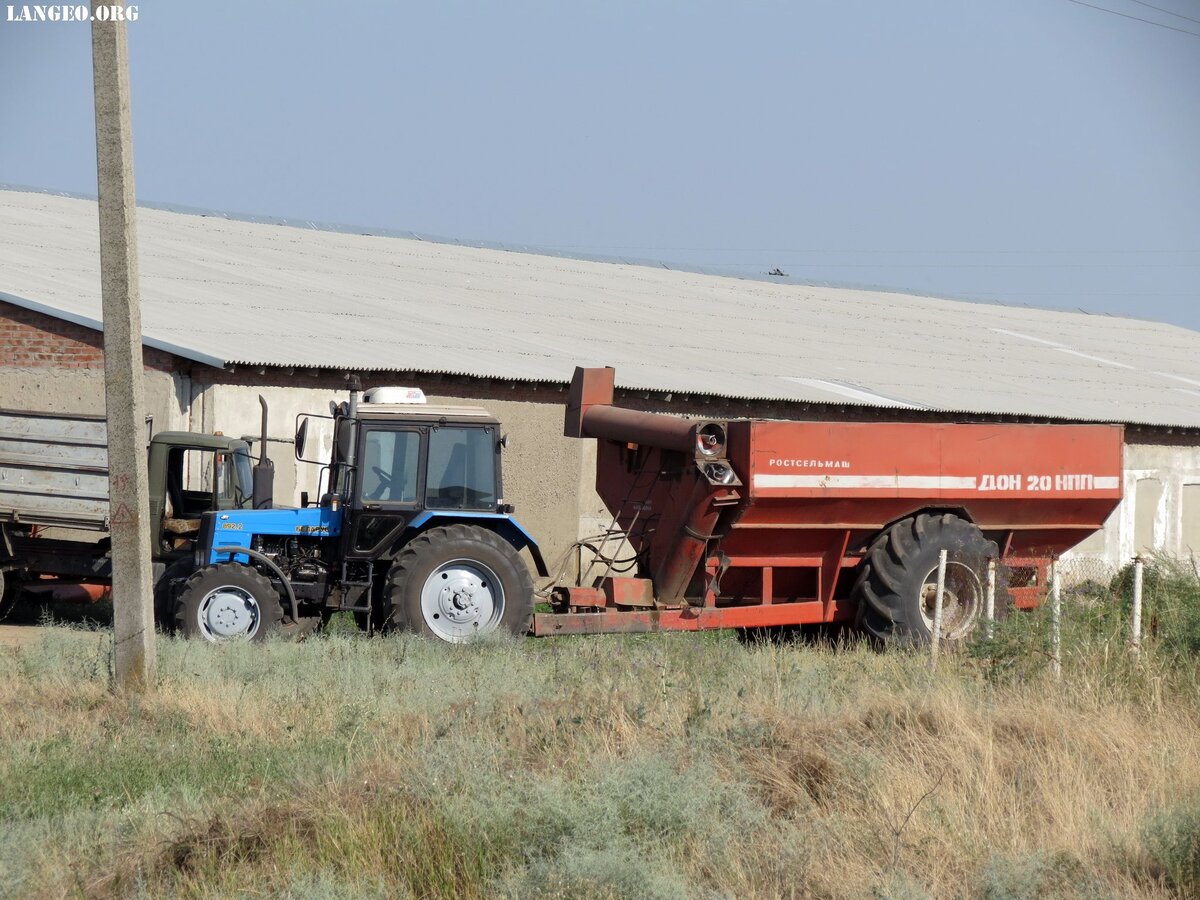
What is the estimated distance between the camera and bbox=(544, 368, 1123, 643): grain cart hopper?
11.9 metres

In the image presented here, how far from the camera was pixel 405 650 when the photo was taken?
1058cm

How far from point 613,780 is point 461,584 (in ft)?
18.2

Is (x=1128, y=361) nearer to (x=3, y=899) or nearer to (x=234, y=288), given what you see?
(x=234, y=288)

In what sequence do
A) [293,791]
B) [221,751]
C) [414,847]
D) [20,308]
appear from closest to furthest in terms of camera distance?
[414,847], [293,791], [221,751], [20,308]

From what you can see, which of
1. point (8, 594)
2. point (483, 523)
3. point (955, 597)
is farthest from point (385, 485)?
point (955, 597)

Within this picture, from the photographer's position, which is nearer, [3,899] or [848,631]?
[3,899]

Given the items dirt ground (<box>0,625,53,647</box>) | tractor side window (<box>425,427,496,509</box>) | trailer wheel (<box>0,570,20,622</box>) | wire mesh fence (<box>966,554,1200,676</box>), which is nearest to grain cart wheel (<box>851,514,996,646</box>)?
wire mesh fence (<box>966,554,1200,676</box>)


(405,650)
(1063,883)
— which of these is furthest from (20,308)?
(1063,883)

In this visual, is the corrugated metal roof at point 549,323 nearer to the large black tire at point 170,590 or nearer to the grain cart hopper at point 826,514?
the large black tire at point 170,590

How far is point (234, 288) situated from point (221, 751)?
45.0 feet

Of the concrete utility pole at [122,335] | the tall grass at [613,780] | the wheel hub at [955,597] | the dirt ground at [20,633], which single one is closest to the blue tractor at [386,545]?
the dirt ground at [20,633]

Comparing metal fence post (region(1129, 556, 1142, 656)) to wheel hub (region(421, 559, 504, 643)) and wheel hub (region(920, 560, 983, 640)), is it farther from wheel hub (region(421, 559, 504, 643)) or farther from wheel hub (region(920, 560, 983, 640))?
wheel hub (region(421, 559, 504, 643))

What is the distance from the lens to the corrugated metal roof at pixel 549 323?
1770 cm

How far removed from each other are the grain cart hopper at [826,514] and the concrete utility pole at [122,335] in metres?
3.79
